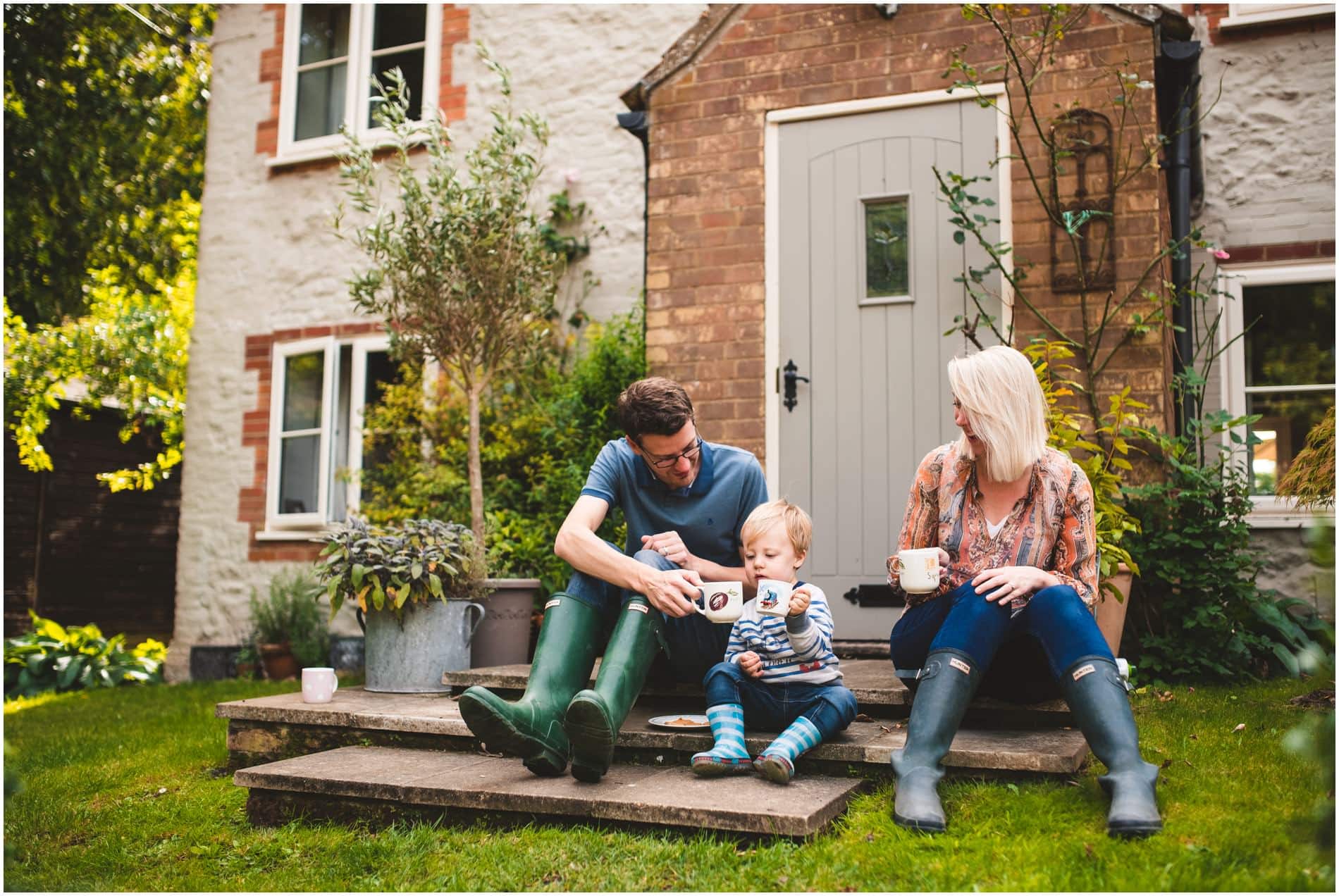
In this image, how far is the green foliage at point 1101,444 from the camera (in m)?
4.39

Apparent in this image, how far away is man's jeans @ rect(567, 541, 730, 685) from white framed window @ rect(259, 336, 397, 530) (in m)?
4.76

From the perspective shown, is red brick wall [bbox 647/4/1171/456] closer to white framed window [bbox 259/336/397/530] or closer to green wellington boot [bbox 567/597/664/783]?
green wellington boot [bbox 567/597/664/783]

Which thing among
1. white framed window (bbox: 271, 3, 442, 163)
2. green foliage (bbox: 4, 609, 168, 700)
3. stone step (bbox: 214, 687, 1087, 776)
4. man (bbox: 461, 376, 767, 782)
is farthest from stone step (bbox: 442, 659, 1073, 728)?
white framed window (bbox: 271, 3, 442, 163)

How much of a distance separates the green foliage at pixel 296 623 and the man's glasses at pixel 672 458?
470 centimetres

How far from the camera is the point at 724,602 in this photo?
3.00m

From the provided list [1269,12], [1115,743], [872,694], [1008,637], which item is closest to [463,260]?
[872,694]

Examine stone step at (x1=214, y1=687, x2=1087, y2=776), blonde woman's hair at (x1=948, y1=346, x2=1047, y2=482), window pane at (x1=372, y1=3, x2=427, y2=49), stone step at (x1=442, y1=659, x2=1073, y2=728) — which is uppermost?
window pane at (x1=372, y1=3, x2=427, y2=49)

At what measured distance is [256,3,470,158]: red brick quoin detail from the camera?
8.04m

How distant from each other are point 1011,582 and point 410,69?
694cm

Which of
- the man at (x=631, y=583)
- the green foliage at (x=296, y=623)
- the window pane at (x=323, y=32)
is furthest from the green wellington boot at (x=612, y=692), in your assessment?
the window pane at (x=323, y=32)

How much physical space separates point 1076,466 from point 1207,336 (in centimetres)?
300

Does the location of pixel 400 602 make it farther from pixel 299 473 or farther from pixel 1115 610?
pixel 299 473

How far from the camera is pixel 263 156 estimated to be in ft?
28.2

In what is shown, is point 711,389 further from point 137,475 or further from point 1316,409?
point 137,475
